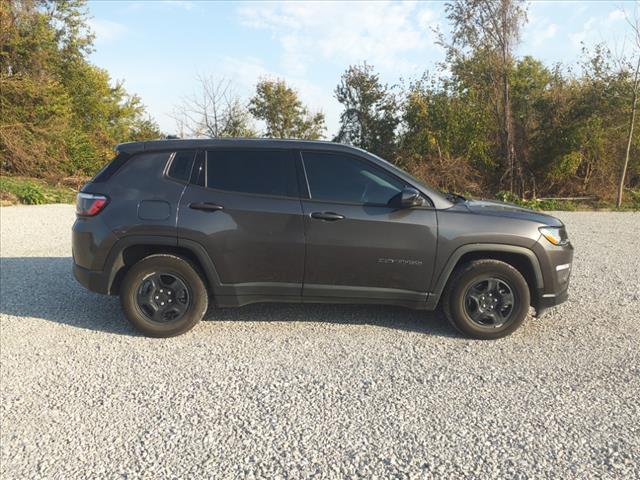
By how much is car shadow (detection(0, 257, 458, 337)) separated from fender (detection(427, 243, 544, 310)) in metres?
0.49

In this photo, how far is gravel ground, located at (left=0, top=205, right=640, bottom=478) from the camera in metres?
2.45

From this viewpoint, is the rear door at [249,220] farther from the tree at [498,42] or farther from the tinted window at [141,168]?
the tree at [498,42]

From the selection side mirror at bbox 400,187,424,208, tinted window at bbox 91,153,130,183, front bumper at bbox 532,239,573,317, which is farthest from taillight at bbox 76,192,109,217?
front bumper at bbox 532,239,573,317

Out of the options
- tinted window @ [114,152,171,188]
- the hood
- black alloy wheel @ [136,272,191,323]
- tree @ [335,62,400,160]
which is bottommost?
black alloy wheel @ [136,272,191,323]

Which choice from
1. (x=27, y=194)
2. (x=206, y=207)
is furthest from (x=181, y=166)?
(x=27, y=194)

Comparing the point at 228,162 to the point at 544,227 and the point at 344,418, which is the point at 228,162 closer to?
the point at 344,418

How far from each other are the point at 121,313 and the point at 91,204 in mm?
1276

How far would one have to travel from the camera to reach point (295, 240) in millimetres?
3936

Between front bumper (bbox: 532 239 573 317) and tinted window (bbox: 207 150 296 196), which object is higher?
tinted window (bbox: 207 150 296 196)

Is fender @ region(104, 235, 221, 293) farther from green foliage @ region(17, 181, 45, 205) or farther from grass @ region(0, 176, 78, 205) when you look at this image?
green foliage @ region(17, 181, 45, 205)

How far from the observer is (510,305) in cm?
401

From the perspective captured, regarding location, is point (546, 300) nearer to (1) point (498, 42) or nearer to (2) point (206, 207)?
(2) point (206, 207)

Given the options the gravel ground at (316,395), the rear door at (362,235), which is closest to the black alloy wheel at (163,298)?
the gravel ground at (316,395)

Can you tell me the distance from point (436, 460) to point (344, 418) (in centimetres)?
62
